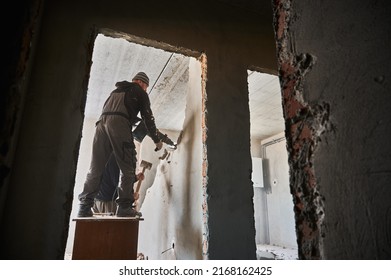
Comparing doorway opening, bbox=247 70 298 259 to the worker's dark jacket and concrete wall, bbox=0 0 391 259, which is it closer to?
the worker's dark jacket

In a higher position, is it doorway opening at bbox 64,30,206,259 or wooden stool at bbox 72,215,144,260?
doorway opening at bbox 64,30,206,259

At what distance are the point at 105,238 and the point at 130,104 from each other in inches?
51.3

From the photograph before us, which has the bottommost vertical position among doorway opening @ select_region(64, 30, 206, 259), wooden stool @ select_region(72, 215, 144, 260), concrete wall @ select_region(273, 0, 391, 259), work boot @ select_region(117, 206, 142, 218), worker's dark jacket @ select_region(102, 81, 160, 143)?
wooden stool @ select_region(72, 215, 144, 260)

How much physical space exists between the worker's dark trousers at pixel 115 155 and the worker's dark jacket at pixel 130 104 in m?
0.08

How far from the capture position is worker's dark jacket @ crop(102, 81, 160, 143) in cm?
251

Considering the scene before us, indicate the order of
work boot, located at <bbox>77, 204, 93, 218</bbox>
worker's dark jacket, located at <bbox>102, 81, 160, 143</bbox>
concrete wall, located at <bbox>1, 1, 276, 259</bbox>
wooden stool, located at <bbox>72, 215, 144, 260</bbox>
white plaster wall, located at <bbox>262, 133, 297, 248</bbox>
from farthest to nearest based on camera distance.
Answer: white plaster wall, located at <bbox>262, 133, 297, 248</bbox>, worker's dark jacket, located at <bbox>102, 81, 160, 143</bbox>, work boot, located at <bbox>77, 204, 93, 218</bbox>, wooden stool, located at <bbox>72, 215, 144, 260</bbox>, concrete wall, located at <bbox>1, 1, 276, 259</bbox>

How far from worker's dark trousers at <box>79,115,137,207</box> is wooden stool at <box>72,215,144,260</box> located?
0.24 metres

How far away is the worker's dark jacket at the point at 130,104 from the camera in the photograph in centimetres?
251

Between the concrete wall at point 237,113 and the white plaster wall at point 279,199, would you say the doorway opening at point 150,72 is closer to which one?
the concrete wall at point 237,113

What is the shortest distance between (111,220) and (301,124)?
1792 mm

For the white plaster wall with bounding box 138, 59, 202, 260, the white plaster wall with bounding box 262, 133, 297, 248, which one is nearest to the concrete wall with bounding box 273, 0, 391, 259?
the white plaster wall with bounding box 138, 59, 202, 260

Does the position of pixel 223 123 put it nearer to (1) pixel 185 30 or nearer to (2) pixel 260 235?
(1) pixel 185 30

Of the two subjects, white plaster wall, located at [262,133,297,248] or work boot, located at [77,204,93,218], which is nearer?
work boot, located at [77,204,93,218]

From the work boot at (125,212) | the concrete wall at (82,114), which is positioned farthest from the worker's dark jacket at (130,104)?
the work boot at (125,212)
